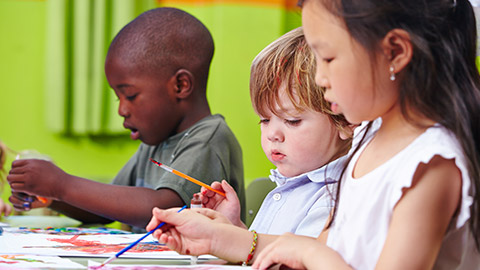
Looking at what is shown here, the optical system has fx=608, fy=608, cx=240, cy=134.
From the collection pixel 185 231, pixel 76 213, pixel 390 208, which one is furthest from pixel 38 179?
pixel 390 208

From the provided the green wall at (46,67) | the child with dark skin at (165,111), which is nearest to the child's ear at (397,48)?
the child with dark skin at (165,111)

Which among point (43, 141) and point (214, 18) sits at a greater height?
point (214, 18)

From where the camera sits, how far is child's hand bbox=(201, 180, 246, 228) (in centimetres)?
99

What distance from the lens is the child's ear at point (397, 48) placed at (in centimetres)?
63

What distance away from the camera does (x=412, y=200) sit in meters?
0.59

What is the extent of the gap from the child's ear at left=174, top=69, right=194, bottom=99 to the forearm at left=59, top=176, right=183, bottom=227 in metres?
0.29

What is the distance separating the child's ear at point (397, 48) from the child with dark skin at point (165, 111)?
2.60ft

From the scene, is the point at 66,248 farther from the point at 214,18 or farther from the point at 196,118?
the point at 214,18

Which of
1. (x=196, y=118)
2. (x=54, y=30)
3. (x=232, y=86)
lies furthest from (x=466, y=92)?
(x=54, y=30)

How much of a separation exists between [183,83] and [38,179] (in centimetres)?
42

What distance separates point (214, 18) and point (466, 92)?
1.95 m

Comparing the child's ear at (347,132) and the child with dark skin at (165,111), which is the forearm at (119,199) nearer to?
the child with dark skin at (165,111)

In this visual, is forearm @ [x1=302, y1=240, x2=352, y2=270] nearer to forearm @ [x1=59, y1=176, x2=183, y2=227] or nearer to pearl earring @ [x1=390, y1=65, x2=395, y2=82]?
pearl earring @ [x1=390, y1=65, x2=395, y2=82]

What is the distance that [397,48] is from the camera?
0.63 metres
